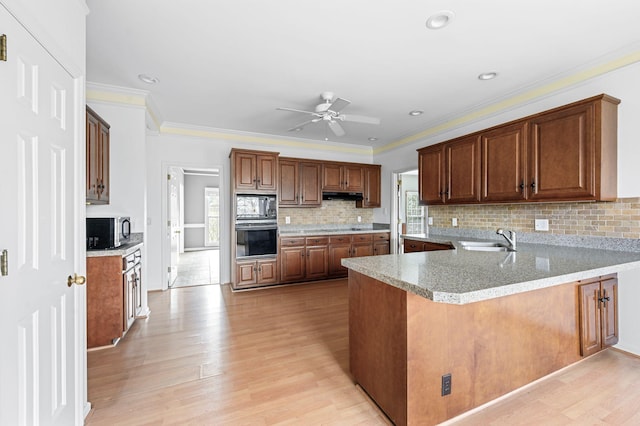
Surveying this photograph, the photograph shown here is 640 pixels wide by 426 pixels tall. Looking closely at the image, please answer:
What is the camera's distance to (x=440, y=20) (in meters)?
2.03

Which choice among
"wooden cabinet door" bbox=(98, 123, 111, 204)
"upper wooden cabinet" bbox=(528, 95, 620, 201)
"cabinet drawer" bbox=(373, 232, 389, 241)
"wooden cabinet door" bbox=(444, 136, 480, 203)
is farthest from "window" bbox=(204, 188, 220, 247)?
"upper wooden cabinet" bbox=(528, 95, 620, 201)

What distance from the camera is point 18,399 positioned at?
1058 mm

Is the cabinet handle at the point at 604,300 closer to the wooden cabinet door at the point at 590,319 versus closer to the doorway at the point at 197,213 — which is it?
the wooden cabinet door at the point at 590,319

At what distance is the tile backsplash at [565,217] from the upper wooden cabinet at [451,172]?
445 millimetres

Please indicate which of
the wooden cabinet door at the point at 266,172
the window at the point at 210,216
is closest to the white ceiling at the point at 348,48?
the wooden cabinet door at the point at 266,172

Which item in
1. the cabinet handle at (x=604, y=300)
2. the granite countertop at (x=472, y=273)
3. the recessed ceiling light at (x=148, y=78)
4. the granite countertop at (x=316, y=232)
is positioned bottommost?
the cabinet handle at (x=604, y=300)

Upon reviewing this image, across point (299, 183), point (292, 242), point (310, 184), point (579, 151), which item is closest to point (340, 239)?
point (292, 242)

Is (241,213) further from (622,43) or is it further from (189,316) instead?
(622,43)

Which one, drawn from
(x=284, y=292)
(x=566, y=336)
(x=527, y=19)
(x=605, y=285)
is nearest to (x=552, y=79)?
(x=527, y=19)

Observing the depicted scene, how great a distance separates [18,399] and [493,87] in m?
4.31

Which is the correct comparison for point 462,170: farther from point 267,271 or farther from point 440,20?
point 267,271

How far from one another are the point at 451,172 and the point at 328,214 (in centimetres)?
262

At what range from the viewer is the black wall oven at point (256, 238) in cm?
434

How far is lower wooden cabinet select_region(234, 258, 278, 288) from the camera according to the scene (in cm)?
432
